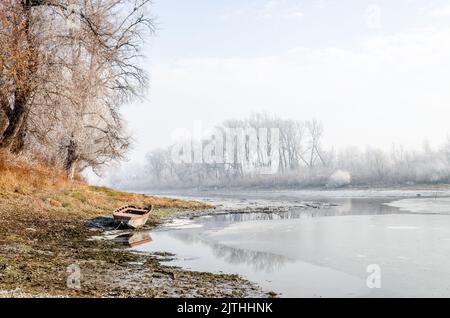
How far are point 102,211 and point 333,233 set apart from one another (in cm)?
1255

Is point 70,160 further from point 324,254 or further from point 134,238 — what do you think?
point 324,254

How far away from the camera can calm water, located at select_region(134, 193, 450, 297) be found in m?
9.19

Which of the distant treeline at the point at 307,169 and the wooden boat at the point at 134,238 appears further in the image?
the distant treeline at the point at 307,169

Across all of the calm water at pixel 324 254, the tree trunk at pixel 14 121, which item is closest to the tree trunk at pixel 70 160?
the tree trunk at pixel 14 121

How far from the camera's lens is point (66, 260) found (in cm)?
1077

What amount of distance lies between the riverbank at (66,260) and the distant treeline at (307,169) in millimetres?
56796

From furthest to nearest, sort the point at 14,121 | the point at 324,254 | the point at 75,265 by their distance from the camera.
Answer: the point at 14,121 → the point at 324,254 → the point at 75,265

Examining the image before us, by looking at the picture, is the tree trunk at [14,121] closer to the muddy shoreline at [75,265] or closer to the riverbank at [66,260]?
the riverbank at [66,260]

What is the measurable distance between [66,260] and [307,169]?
75.2 m

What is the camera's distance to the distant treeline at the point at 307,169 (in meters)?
70.4

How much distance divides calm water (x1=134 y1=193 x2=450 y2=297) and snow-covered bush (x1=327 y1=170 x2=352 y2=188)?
5202 centimetres

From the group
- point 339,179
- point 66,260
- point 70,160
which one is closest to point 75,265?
point 66,260
